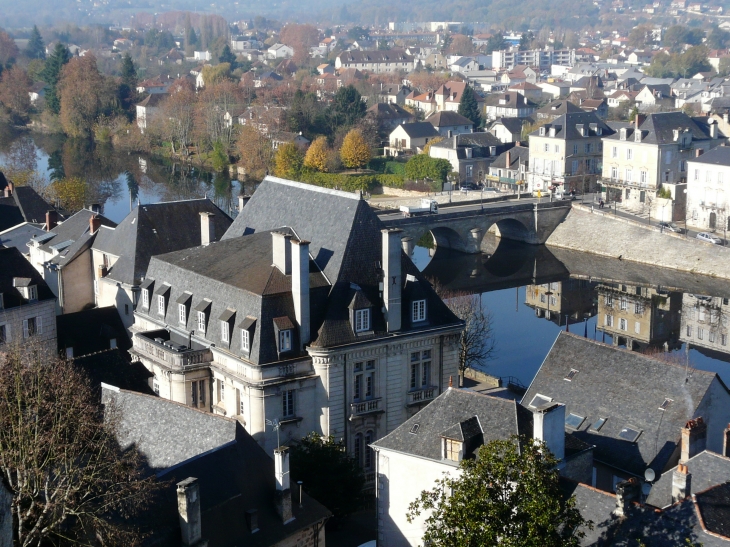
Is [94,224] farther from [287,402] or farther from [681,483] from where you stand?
[681,483]

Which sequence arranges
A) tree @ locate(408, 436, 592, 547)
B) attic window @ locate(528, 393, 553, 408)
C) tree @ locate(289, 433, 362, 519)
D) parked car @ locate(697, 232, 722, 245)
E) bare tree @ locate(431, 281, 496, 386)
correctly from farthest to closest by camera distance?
parked car @ locate(697, 232, 722, 245)
bare tree @ locate(431, 281, 496, 386)
attic window @ locate(528, 393, 553, 408)
tree @ locate(289, 433, 362, 519)
tree @ locate(408, 436, 592, 547)

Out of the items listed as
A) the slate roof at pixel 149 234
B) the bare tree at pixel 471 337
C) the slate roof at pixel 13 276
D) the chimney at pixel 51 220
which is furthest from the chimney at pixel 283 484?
the chimney at pixel 51 220

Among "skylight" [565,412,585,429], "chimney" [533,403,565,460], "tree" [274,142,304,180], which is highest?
"chimney" [533,403,565,460]

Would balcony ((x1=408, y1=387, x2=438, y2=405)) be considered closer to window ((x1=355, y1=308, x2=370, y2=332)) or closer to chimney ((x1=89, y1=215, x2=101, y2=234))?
window ((x1=355, y1=308, x2=370, y2=332))

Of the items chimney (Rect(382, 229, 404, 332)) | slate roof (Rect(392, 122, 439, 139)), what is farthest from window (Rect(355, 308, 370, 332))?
slate roof (Rect(392, 122, 439, 139))

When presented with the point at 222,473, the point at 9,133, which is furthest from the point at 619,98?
the point at 222,473

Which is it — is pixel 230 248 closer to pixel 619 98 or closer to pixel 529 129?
pixel 529 129
